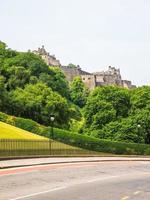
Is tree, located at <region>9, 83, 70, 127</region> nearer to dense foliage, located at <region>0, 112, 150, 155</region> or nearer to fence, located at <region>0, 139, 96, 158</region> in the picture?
dense foliage, located at <region>0, 112, 150, 155</region>

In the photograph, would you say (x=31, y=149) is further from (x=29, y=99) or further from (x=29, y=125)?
(x=29, y=99)

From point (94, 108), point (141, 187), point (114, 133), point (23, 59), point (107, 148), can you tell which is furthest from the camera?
point (23, 59)

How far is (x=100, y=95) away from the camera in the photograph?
297 feet

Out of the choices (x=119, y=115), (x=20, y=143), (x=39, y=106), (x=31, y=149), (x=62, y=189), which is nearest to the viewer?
(x=62, y=189)

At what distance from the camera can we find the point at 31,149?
149ft

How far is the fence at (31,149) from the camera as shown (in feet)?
134

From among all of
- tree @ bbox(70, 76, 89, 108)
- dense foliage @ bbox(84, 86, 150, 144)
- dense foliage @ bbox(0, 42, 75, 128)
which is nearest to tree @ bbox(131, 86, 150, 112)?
dense foliage @ bbox(84, 86, 150, 144)

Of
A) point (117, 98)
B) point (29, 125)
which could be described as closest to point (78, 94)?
point (117, 98)

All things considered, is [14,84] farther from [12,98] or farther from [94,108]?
[94,108]

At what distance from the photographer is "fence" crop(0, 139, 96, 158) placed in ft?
134

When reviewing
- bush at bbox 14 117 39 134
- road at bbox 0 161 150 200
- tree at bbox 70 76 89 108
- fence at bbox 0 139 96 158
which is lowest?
road at bbox 0 161 150 200

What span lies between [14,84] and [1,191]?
81066mm

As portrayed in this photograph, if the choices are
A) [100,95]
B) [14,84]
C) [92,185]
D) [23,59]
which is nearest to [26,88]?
[14,84]

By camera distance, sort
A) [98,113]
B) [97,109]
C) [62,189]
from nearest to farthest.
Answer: [62,189]
[98,113]
[97,109]
